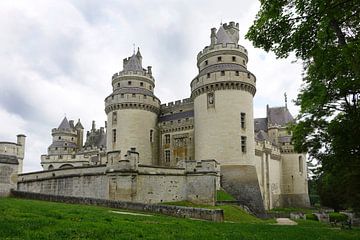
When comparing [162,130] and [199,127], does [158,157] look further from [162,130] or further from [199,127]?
[199,127]

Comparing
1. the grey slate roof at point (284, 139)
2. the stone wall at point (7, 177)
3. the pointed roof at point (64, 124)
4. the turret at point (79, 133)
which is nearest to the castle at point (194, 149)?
the grey slate roof at point (284, 139)

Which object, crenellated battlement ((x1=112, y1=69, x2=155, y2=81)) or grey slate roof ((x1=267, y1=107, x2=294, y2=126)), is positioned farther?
grey slate roof ((x1=267, y1=107, x2=294, y2=126))

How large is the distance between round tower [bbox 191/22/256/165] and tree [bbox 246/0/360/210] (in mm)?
15434

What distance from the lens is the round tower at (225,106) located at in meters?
34.4

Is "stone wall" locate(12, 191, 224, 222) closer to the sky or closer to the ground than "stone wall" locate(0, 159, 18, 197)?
closer to the ground

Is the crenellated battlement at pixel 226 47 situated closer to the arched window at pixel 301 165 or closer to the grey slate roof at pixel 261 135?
the grey slate roof at pixel 261 135

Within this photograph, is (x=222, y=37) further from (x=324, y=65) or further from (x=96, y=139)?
(x=96, y=139)

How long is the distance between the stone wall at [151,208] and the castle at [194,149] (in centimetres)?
445

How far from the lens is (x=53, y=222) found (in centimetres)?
1044

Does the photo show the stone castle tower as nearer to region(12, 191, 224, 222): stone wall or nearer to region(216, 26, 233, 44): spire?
region(216, 26, 233, 44): spire

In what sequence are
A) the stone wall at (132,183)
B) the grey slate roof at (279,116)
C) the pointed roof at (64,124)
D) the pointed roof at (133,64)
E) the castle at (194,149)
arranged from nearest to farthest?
1. the stone wall at (132,183)
2. the castle at (194,149)
3. the pointed roof at (133,64)
4. the grey slate roof at (279,116)
5. the pointed roof at (64,124)

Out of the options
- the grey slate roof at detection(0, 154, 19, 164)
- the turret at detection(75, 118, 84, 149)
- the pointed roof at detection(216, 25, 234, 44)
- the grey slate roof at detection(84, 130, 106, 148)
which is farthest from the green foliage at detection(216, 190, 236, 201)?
the turret at detection(75, 118, 84, 149)

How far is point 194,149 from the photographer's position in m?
39.2

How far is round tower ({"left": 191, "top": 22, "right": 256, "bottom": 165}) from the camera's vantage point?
3438 cm
